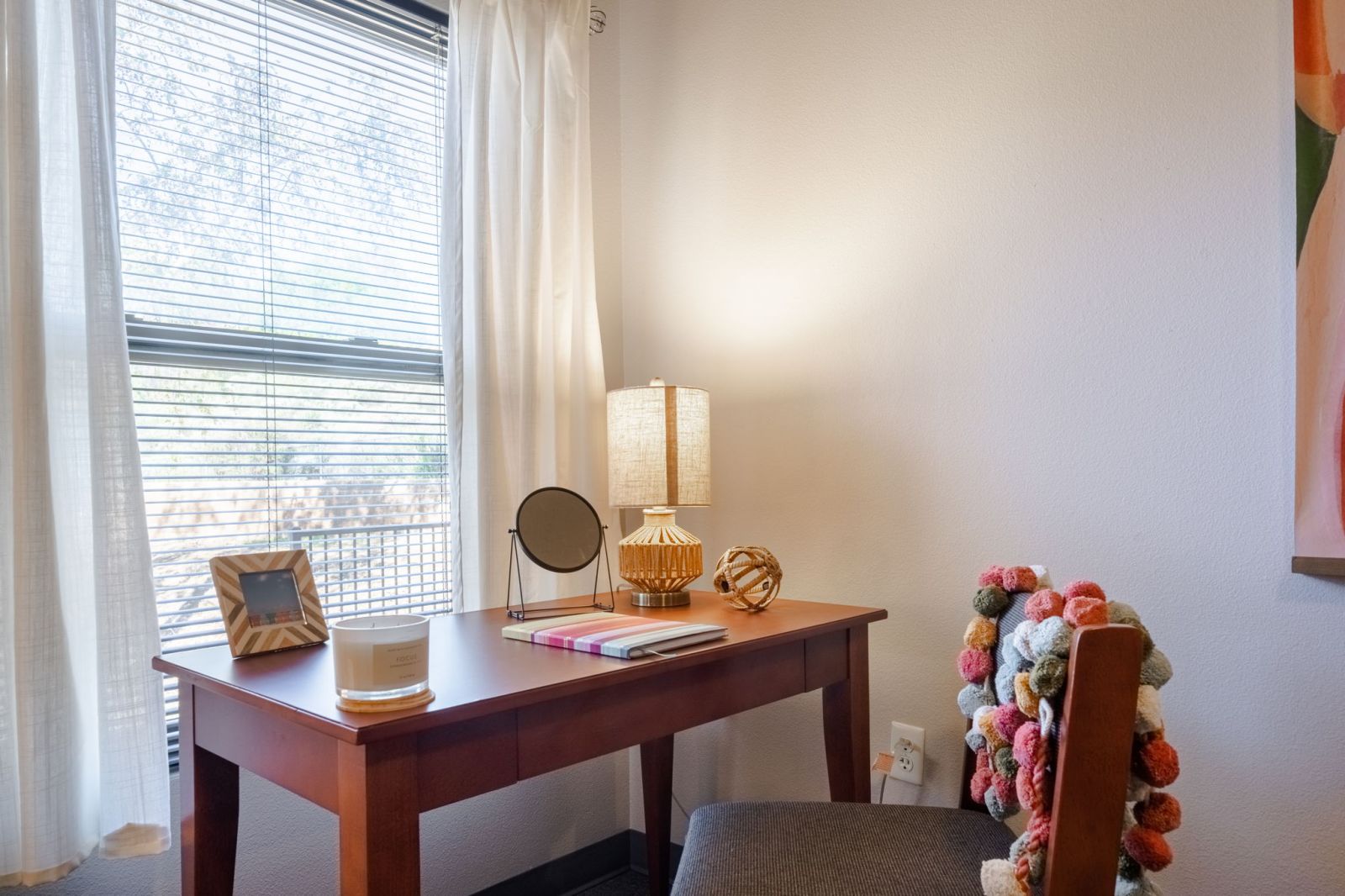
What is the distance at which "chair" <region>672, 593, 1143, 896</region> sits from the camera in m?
0.81

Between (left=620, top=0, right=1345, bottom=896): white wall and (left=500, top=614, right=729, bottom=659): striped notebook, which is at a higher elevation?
(left=620, top=0, right=1345, bottom=896): white wall

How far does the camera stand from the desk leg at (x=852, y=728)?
1641mm

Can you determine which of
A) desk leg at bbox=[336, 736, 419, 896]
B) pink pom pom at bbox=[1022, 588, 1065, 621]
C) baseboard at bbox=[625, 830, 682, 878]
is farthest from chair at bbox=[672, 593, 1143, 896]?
baseboard at bbox=[625, 830, 682, 878]

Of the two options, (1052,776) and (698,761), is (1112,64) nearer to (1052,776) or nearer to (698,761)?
(1052,776)

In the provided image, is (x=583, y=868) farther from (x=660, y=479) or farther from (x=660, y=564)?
(x=660, y=479)

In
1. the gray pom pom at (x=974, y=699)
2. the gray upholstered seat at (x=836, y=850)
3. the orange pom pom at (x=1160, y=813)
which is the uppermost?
the gray pom pom at (x=974, y=699)

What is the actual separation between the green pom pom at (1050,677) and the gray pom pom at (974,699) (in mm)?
238

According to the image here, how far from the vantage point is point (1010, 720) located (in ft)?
3.21

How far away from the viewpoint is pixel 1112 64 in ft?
5.05

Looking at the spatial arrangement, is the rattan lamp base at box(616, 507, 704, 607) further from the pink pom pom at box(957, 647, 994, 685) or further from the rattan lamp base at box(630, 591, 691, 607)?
the pink pom pom at box(957, 647, 994, 685)

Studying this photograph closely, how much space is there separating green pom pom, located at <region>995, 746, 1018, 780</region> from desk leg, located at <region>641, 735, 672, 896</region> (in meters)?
1.13

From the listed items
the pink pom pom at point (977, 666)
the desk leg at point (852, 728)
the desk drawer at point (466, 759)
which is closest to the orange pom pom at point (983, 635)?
the pink pom pom at point (977, 666)

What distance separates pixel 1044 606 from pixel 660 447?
91cm

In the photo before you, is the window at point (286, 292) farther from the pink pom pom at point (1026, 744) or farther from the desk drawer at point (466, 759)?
the pink pom pom at point (1026, 744)
